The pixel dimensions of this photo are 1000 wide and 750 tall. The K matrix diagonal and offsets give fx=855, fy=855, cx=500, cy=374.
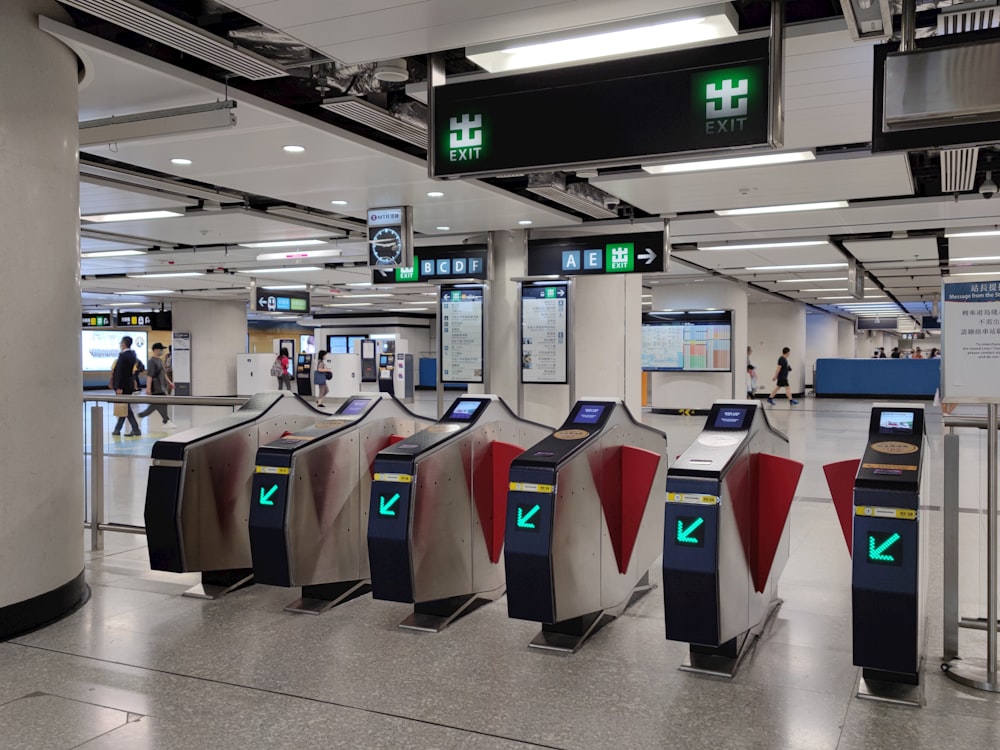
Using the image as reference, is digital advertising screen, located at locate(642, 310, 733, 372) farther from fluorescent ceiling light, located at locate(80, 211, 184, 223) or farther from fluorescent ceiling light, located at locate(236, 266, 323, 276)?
fluorescent ceiling light, located at locate(80, 211, 184, 223)

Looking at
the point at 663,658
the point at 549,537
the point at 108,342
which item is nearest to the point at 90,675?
the point at 549,537

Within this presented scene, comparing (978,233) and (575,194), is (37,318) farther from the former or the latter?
(978,233)

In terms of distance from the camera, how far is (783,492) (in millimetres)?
3986

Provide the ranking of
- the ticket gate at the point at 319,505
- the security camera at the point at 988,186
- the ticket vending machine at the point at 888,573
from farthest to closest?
the security camera at the point at 988,186 → the ticket gate at the point at 319,505 → the ticket vending machine at the point at 888,573

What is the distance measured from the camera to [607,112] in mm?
3482

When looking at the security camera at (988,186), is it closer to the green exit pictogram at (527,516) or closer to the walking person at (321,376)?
the green exit pictogram at (527,516)

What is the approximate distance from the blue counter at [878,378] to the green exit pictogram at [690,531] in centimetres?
2023

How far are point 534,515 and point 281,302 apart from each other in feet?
39.7

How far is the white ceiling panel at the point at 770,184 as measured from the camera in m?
6.29

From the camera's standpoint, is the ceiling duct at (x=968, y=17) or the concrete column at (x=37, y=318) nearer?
the ceiling duct at (x=968, y=17)

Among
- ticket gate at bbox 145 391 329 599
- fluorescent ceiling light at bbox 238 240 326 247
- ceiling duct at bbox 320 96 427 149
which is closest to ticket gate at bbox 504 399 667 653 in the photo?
ticket gate at bbox 145 391 329 599

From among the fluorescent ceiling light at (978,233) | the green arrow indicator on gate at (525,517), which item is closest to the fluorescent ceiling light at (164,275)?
the fluorescent ceiling light at (978,233)

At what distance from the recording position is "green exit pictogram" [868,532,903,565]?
3.23m

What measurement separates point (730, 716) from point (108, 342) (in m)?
27.9
